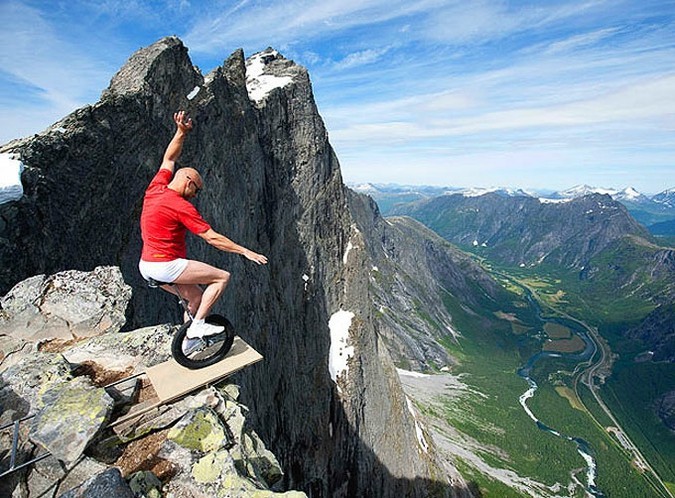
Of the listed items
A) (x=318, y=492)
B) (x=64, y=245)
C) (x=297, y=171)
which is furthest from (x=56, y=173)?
(x=318, y=492)

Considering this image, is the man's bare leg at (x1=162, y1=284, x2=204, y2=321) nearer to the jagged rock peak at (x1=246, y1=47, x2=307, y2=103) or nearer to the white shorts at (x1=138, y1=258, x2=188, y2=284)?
the white shorts at (x1=138, y1=258, x2=188, y2=284)

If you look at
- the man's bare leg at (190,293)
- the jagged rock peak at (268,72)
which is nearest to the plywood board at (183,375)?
the man's bare leg at (190,293)

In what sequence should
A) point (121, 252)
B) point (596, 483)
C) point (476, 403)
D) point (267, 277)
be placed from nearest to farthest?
point (121, 252)
point (267, 277)
point (596, 483)
point (476, 403)

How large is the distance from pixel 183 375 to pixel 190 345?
890 millimetres

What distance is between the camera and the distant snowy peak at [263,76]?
53609 mm

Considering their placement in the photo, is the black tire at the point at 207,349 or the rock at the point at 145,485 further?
the black tire at the point at 207,349

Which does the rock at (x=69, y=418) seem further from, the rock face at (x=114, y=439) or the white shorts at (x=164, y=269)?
the white shorts at (x=164, y=269)

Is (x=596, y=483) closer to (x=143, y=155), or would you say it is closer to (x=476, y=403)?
(x=476, y=403)

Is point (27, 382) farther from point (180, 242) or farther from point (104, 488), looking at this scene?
point (180, 242)

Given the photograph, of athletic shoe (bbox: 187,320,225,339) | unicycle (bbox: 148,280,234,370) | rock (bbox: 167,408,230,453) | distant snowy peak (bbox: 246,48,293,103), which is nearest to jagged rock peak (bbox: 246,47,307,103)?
distant snowy peak (bbox: 246,48,293,103)

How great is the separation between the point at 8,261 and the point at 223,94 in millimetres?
27653

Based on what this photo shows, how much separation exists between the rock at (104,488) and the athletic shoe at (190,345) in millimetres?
4047

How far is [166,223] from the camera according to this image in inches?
409

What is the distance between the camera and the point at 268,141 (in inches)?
2068
